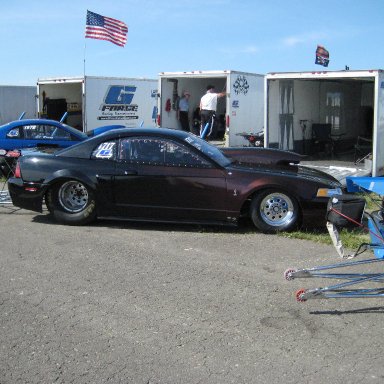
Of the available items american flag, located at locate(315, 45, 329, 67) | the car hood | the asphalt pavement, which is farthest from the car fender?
american flag, located at locate(315, 45, 329, 67)

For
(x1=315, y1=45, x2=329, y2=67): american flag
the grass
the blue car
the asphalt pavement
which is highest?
(x1=315, y1=45, x2=329, y2=67): american flag

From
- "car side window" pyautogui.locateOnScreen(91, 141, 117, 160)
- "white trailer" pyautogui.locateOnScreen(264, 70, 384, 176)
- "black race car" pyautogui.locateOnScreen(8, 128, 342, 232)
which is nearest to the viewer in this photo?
"black race car" pyautogui.locateOnScreen(8, 128, 342, 232)

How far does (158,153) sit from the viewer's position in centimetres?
761

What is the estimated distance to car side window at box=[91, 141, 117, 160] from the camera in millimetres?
7691

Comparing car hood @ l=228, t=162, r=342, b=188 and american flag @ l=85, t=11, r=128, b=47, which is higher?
american flag @ l=85, t=11, r=128, b=47

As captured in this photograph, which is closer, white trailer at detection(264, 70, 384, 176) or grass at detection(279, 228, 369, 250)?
grass at detection(279, 228, 369, 250)

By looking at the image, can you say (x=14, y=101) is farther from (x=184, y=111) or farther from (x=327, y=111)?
(x=327, y=111)

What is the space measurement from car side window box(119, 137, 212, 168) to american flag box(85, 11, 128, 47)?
39.8ft

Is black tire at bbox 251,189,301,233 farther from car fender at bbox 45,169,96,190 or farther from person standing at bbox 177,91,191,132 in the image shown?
person standing at bbox 177,91,191,132

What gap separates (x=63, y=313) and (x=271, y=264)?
244cm

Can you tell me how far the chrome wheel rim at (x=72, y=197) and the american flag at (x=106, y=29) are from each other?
39.7 feet

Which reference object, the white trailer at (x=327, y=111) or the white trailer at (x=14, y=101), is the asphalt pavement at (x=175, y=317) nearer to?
the white trailer at (x=327, y=111)

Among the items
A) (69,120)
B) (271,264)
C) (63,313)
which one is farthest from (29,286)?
(69,120)

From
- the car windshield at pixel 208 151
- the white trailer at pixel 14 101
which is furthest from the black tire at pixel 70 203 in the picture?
the white trailer at pixel 14 101
